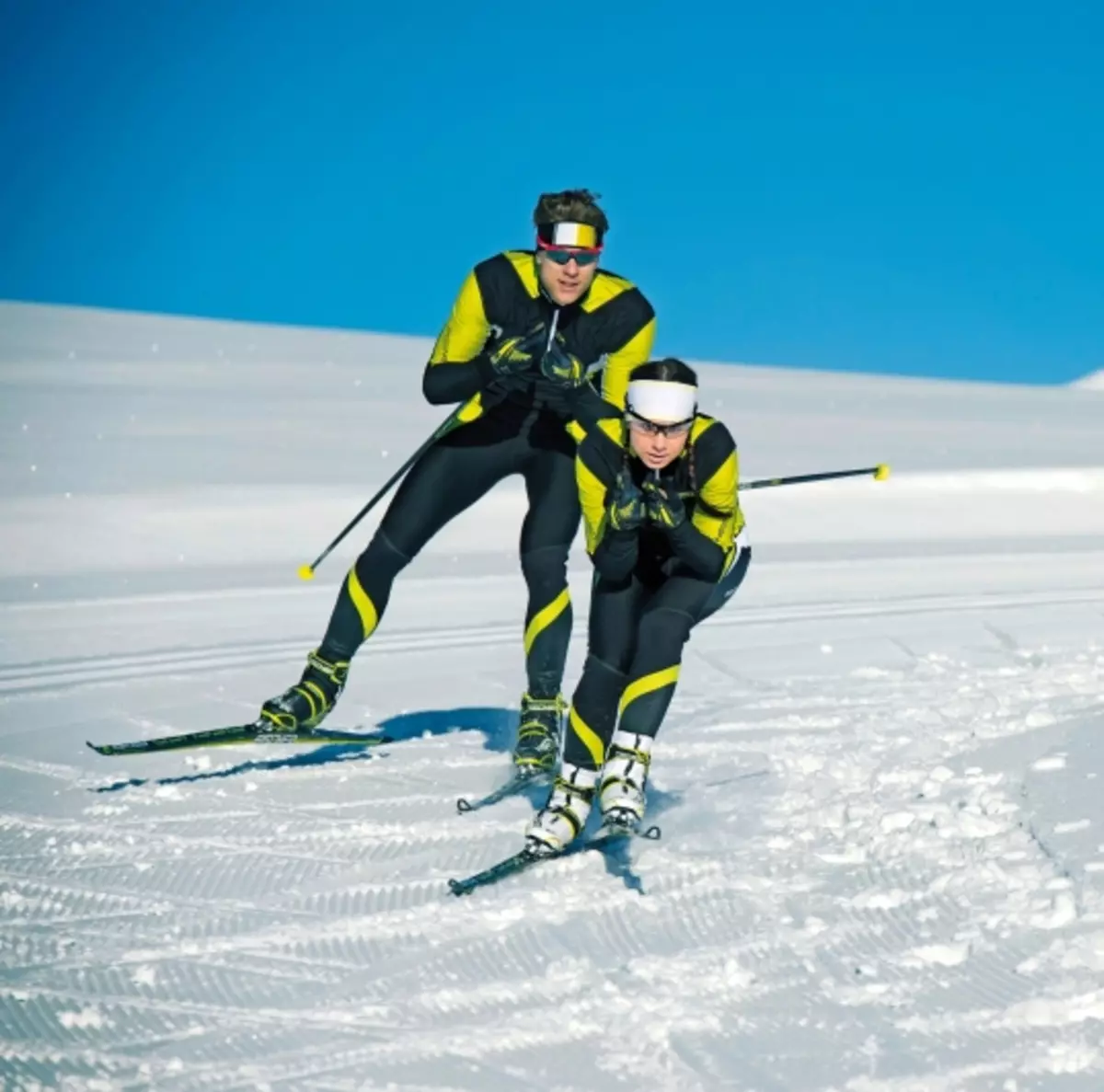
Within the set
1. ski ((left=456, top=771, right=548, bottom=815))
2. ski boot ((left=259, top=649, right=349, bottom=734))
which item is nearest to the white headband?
ski ((left=456, top=771, right=548, bottom=815))

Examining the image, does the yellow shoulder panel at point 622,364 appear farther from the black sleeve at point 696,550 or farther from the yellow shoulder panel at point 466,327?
the black sleeve at point 696,550

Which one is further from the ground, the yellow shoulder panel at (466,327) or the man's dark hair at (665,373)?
the yellow shoulder panel at (466,327)

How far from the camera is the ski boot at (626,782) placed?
5355mm

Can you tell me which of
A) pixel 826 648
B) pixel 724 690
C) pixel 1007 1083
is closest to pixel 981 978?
pixel 1007 1083

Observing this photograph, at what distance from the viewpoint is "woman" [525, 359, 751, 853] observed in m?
5.33

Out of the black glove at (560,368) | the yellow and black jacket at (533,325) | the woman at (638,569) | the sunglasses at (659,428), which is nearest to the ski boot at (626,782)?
the woman at (638,569)

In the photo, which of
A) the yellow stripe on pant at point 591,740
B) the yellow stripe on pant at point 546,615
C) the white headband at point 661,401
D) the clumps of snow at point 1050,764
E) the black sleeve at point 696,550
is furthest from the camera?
the yellow stripe on pant at point 546,615

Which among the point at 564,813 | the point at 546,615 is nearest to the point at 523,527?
the point at 546,615

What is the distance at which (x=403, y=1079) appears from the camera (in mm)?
3848

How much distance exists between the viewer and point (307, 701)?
6.63 metres

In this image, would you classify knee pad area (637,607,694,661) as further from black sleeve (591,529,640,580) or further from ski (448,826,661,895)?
ski (448,826,661,895)

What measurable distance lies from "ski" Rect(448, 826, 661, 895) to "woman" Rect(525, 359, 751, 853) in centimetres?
3

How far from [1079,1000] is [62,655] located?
20.4ft

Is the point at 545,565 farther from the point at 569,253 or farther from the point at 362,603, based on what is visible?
the point at 569,253
